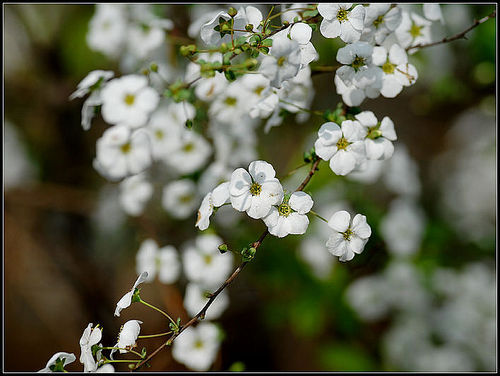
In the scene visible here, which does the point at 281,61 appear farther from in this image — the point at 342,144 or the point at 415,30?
the point at 415,30

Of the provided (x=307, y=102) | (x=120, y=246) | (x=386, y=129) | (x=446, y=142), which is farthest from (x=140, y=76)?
(x=446, y=142)

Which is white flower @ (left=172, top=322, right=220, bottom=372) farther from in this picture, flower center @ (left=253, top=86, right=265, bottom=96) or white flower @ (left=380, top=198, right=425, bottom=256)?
white flower @ (left=380, top=198, right=425, bottom=256)

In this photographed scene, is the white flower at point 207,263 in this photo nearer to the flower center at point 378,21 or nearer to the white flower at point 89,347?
the white flower at point 89,347

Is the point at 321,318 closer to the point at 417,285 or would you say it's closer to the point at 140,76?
the point at 417,285

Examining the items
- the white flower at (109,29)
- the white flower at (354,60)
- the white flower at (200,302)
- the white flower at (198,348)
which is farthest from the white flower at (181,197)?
the white flower at (354,60)

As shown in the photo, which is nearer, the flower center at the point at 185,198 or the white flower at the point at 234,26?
the white flower at the point at 234,26
